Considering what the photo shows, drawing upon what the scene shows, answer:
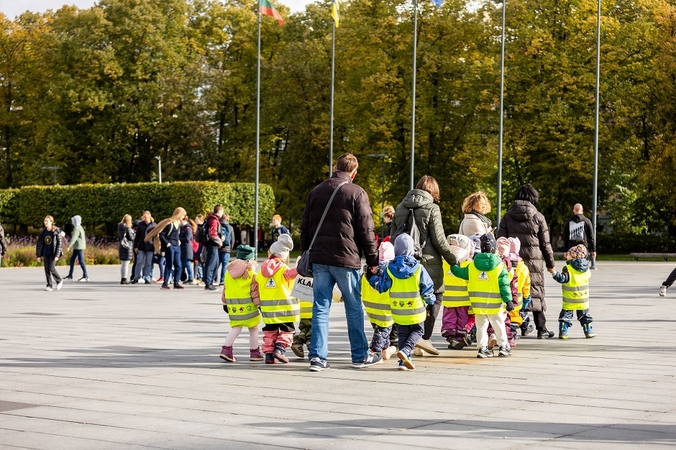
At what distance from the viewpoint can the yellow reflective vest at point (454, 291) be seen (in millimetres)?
12805

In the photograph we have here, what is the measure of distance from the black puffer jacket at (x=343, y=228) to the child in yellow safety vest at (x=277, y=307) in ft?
2.11

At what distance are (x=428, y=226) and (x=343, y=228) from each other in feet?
4.82

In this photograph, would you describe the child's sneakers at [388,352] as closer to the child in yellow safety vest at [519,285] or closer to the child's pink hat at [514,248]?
the child in yellow safety vest at [519,285]

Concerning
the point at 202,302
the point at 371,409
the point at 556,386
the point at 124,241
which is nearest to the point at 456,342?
the point at 556,386

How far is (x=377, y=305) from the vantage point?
11.5 metres

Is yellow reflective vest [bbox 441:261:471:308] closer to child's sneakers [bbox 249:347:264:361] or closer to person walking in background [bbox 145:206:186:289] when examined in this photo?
child's sneakers [bbox 249:347:264:361]

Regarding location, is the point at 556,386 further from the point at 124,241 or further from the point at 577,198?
the point at 577,198

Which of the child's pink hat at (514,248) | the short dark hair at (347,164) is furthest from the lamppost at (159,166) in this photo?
the short dark hair at (347,164)

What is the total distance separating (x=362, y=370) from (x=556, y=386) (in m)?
2.07

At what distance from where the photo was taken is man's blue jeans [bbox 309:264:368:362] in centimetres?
1102

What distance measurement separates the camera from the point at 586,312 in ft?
47.5

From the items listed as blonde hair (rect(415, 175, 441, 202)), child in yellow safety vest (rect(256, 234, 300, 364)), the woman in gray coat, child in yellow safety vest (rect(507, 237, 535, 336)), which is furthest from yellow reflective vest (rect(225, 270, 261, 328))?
child in yellow safety vest (rect(507, 237, 535, 336))

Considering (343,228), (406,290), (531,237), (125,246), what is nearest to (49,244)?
(125,246)

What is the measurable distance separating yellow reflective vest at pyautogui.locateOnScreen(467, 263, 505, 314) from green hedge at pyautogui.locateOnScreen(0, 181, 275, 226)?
146ft
